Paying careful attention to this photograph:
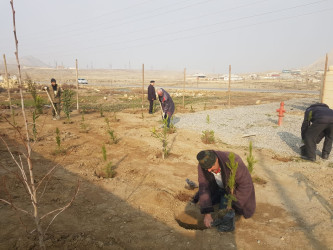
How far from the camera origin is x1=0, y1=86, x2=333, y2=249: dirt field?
2740 mm

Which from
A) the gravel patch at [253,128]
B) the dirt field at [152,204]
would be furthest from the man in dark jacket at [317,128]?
the gravel patch at [253,128]

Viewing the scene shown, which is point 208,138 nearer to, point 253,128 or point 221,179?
point 253,128

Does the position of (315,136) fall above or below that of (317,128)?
below

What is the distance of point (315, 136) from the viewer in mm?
5223

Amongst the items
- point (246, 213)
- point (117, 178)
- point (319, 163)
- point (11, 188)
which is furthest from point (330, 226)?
point (11, 188)

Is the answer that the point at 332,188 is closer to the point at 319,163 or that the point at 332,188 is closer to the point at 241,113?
the point at 319,163

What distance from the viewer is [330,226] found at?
10.1 ft

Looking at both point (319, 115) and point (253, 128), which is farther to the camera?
point (253, 128)

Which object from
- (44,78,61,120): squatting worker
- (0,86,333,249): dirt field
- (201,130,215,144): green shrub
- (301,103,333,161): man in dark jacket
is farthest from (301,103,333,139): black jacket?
(44,78,61,120): squatting worker

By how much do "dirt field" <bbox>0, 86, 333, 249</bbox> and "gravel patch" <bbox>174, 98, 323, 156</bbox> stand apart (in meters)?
0.65

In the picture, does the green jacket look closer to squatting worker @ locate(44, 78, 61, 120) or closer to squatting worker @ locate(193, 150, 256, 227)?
squatting worker @ locate(44, 78, 61, 120)

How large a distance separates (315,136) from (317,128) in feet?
0.64

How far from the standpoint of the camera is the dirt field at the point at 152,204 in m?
2.74

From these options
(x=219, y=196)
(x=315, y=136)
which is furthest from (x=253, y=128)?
(x=219, y=196)
